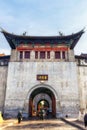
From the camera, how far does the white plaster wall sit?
1958 centimetres

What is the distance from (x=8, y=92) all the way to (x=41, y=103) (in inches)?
945

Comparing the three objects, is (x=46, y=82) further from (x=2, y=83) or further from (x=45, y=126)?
(x=45, y=126)

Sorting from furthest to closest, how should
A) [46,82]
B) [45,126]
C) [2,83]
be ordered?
[2,83], [46,82], [45,126]

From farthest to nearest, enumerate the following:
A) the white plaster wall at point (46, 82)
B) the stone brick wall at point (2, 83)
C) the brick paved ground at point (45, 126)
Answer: the stone brick wall at point (2, 83), the white plaster wall at point (46, 82), the brick paved ground at point (45, 126)

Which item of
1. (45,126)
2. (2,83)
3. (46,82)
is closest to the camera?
(45,126)

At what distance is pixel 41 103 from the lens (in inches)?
1693

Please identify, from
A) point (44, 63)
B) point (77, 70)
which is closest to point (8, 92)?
point (44, 63)

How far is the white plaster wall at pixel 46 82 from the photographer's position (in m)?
19.6

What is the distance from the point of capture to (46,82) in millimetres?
20344

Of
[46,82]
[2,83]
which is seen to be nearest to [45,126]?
[46,82]

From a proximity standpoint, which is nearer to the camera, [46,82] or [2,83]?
[46,82]

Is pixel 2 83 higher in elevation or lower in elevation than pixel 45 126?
higher

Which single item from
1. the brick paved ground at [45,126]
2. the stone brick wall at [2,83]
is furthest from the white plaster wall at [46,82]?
the brick paved ground at [45,126]

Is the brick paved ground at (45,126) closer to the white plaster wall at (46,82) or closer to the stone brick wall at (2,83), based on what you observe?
the white plaster wall at (46,82)
